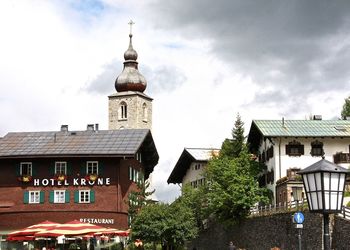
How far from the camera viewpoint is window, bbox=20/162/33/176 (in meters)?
56.2

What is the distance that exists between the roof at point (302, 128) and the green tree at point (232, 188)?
3187mm

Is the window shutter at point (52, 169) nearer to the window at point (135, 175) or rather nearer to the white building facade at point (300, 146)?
the window at point (135, 175)

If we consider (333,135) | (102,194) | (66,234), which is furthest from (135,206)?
(66,234)

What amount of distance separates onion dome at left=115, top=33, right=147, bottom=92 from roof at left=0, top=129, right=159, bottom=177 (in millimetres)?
45666

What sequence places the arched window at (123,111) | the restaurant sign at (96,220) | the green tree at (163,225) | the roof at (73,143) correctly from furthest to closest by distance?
the arched window at (123,111), the roof at (73,143), the restaurant sign at (96,220), the green tree at (163,225)

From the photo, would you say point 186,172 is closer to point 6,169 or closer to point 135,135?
point 135,135

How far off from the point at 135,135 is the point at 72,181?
6.12 meters

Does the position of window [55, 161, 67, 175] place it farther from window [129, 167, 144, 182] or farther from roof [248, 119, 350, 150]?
roof [248, 119, 350, 150]

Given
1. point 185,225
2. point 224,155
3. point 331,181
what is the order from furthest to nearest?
point 224,155, point 185,225, point 331,181

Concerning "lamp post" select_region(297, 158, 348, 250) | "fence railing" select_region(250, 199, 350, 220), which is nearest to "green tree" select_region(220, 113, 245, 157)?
"fence railing" select_region(250, 199, 350, 220)

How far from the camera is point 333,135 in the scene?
173 feet

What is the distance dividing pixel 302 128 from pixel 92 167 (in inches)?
630

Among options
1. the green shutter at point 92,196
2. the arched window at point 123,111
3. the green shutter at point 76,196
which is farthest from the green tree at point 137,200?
the arched window at point 123,111

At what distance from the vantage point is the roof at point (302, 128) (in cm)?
5306
